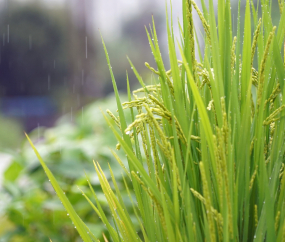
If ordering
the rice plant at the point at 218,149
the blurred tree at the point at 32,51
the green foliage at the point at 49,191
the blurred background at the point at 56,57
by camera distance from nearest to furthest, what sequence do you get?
the rice plant at the point at 218,149, the green foliage at the point at 49,191, the blurred background at the point at 56,57, the blurred tree at the point at 32,51

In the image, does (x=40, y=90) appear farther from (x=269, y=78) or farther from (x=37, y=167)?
(x=269, y=78)

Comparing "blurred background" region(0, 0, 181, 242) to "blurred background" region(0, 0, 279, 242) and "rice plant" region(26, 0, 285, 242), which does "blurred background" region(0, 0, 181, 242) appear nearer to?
"blurred background" region(0, 0, 279, 242)

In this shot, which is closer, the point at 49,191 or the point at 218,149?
the point at 218,149

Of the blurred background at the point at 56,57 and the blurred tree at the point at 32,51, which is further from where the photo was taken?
the blurred tree at the point at 32,51

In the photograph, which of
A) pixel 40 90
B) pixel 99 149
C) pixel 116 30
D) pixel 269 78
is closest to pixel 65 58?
pixel 40 90

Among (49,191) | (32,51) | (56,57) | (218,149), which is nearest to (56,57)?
(56,57)

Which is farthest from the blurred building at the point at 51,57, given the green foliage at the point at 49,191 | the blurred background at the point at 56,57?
the green foliage at the point at 49,191

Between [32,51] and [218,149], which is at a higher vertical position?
[218,149]

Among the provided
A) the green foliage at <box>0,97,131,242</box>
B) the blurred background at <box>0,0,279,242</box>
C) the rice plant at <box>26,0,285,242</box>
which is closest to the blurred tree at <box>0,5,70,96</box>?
the blurred background at <box>0,0,279,242</box>

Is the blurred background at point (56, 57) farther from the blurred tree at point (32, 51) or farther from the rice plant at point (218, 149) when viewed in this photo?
the rice plant at point (218, 149)

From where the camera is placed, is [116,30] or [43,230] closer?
[43,230]

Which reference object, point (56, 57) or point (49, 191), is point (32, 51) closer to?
point (56, 57)
